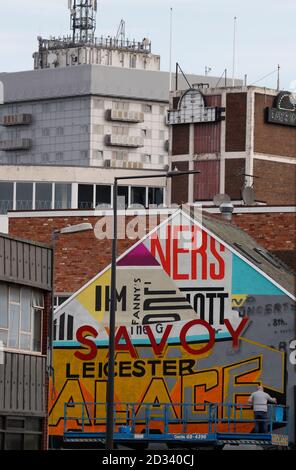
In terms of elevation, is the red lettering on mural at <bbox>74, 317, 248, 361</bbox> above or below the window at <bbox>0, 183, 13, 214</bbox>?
below

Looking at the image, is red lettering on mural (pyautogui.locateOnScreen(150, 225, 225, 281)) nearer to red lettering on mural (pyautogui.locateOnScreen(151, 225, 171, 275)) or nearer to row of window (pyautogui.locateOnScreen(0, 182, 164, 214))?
red lettering on mural (pyautogui.locateOnScreen(151, 225, 171, 275))

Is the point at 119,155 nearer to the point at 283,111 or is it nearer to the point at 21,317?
the point at 283,111

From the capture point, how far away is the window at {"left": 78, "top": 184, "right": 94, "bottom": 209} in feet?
411

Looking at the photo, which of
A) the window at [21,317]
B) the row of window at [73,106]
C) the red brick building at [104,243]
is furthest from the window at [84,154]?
the window at [21,317]

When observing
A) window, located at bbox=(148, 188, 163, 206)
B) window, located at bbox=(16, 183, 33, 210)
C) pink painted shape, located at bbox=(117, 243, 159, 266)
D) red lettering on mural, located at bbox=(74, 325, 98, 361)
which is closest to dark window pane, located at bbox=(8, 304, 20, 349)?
red lettering on mural, located at bbox=(74, 325, 98, 361)

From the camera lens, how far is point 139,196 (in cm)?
12912

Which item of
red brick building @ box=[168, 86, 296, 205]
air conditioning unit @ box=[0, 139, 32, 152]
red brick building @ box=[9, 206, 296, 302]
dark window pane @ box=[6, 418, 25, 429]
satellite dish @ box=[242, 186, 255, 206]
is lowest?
dark window pane @ box=[6, 418, 25, 429]

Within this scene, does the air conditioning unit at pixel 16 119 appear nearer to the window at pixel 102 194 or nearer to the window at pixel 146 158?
the window at pixel 146 158

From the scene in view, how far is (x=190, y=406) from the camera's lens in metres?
65.1

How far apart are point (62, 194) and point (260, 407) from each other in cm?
6518

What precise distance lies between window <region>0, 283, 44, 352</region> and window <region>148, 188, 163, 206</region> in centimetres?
7687

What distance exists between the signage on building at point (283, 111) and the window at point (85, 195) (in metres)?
13.1
